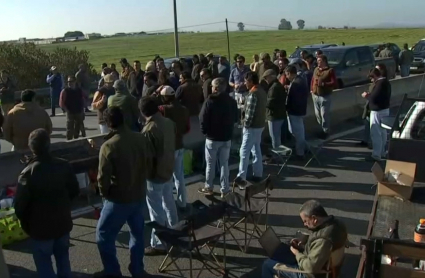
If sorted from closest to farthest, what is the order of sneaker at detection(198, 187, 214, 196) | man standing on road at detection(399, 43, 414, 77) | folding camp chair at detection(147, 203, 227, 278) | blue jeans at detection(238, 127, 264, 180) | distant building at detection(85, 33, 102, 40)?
folding camp chair at detection(147, 203, 227, 278), sneaker at detection(198, 187, 214, 196), blue jeans at detection(238, 127, 264, 180), man standing on road at detection(399, 43, 414, 77), distant building at detection(85, 33, 102, 40)

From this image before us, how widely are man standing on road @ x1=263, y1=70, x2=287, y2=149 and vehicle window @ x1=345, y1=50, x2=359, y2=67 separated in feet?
32.1

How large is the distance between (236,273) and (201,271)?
1.87 feet

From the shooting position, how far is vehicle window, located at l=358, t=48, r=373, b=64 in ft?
70.2

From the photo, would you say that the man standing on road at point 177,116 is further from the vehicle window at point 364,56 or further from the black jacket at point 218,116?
the vehicle window at point 364,56

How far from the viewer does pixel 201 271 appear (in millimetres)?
6574

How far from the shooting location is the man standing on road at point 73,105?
13.5 meters

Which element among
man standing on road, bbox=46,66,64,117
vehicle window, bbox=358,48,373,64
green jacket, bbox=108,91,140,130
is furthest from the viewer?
vehicle window, bbox=358,48,373,64

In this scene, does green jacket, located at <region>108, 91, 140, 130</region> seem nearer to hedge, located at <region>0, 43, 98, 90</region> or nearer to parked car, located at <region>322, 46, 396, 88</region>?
parked car, located at <region>322, 46, 396, 88</region>

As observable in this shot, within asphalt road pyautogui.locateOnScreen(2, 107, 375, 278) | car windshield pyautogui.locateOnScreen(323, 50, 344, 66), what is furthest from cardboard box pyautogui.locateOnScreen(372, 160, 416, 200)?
car windshield pyautogui.locateOnScreen(323, 50, 344, 66)

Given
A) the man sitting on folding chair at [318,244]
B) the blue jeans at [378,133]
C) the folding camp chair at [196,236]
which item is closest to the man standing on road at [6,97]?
the blue jeans at [378,133]

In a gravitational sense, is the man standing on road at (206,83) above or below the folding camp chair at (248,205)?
above

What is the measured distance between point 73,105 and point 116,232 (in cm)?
774

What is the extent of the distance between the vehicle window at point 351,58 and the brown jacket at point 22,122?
13649mm

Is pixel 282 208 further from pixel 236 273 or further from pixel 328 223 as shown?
pixel 328 223
